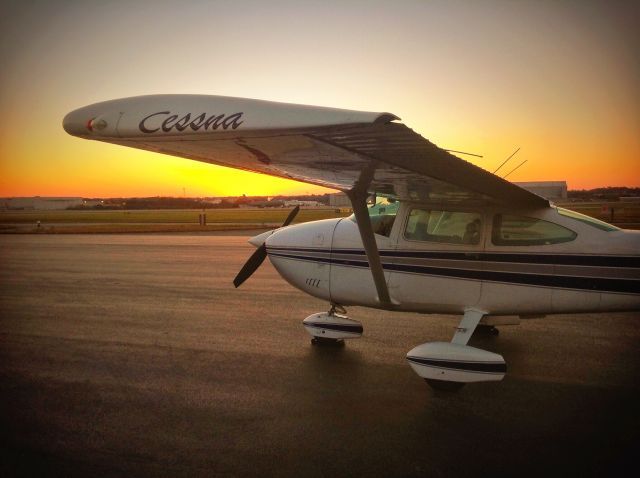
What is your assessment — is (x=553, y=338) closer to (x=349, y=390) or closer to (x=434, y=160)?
(x=349, y=390)

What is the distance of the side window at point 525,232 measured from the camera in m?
5.26

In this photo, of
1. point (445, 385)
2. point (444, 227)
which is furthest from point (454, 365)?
point (444, 227)

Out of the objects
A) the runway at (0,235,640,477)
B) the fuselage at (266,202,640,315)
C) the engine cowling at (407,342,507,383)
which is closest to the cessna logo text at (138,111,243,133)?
the runway at (0,235,640,477)

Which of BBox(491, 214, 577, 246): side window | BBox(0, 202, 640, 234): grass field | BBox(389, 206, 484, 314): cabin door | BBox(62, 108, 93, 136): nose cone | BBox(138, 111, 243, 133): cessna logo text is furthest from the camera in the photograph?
BBox(0, 202, 640, 234): grass field

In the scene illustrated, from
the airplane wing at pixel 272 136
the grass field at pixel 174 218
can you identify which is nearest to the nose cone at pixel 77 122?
the airplane wing at pixel 272 136

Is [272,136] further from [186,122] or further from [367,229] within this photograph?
[367,229]

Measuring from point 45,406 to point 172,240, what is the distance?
2083 centimetres

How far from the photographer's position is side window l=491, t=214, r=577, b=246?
5.26 metres

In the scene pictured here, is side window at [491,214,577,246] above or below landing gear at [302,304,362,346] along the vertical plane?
above

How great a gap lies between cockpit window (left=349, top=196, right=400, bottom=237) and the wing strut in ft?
2.52

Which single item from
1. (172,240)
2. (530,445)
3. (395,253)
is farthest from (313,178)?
(172,240)

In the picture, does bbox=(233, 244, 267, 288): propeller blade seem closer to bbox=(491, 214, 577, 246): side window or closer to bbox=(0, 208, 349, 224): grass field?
bbox=(491, 214, 577, 246): side window

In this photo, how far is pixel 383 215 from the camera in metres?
6.28

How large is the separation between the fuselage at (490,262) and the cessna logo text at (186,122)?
3307 mm
